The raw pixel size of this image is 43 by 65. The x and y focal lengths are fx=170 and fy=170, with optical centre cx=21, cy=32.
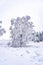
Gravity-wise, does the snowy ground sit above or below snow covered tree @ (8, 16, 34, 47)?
below

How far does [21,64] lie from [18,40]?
822 inches

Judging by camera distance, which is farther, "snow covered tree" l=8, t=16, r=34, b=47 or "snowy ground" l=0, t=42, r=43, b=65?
"snow covered tree" l=8, t=16, r=34, b=47

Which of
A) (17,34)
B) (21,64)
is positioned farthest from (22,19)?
(21,64)

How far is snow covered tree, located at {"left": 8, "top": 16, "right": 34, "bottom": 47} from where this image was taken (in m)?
30.5

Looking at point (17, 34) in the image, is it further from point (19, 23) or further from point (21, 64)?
point (21, 64)

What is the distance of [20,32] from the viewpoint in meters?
30.3

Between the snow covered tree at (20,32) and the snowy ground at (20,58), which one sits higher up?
the snow covered tree at (20,32)

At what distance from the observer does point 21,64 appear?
9.90 metres

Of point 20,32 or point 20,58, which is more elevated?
point 20,32

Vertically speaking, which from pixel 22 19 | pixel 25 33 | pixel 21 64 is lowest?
pixel 21 64

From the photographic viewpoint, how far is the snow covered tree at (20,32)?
3053cm

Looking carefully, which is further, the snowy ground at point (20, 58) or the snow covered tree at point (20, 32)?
the snow covered tree at point (20, 32)

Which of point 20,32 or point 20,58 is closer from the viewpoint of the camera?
point 20,58

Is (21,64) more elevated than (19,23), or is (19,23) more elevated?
(19,23)
